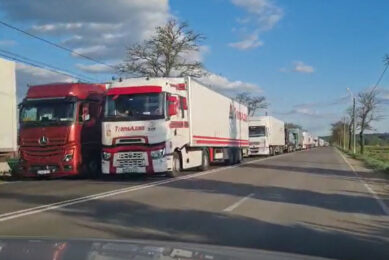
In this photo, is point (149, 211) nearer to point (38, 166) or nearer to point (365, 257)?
point (365, 257)

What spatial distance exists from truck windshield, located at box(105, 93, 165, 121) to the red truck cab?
1.38 metres

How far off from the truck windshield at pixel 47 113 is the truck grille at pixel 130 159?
87.8 inches

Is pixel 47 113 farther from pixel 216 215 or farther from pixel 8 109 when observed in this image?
pixel 216 215

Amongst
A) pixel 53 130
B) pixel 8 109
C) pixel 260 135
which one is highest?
pixel 8 109

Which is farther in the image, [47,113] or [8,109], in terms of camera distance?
[8,109]

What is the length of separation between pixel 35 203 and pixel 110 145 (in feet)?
22.1

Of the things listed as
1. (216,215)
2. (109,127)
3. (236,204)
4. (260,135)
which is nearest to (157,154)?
(109,127)

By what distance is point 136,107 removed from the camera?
1972cm

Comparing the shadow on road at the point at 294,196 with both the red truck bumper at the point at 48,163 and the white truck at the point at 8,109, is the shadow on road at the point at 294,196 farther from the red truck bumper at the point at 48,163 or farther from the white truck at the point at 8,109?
the white truck at the point at 8,109

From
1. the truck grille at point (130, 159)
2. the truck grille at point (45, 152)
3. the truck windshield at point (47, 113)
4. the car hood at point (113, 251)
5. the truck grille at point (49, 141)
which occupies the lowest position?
the car hood at point (113, 251)

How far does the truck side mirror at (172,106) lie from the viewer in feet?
64.5

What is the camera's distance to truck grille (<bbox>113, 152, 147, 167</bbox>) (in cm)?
1944

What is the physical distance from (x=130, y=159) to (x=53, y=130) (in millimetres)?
2969

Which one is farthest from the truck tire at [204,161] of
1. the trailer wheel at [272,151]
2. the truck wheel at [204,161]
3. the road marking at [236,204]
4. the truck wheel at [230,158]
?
the trailer wheel at [272,151]
